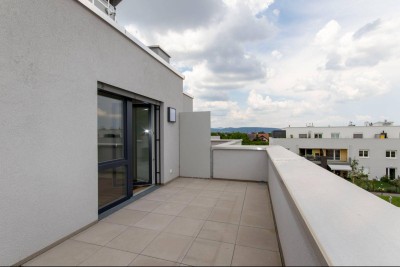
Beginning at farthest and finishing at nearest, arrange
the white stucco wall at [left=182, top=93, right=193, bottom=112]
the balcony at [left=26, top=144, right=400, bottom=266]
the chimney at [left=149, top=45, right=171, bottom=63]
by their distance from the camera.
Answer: the white stucco wall at [left=182, top=93, right=193, bottom=112]
the chimney at [left=149, top=45, right=171, bottom=63]
the balcony at [left=26, top=144, right=400, bottom=266]

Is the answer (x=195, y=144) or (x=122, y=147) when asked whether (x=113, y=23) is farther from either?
(x=195, y=144)

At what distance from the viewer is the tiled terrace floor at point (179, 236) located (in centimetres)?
242

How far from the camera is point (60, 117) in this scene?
2789 mm

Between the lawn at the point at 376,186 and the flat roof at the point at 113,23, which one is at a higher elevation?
the flat roof at the point at 113,23

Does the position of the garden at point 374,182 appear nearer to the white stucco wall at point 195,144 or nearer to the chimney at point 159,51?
the white stucco wall at point 195,144

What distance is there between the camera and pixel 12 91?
2.24m

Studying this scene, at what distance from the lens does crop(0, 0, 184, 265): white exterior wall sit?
221 centimetres

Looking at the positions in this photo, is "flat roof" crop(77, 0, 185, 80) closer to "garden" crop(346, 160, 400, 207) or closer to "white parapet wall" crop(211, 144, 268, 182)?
"white parapet wall" crop(211, 144, 268, 182)

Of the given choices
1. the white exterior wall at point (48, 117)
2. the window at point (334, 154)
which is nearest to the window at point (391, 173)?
the window at point (334, 154)

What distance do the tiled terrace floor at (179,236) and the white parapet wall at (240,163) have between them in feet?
5.64

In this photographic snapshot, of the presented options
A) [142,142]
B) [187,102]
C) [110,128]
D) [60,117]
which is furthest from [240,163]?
[60,117]

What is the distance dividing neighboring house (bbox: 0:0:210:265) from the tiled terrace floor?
40 centimetres

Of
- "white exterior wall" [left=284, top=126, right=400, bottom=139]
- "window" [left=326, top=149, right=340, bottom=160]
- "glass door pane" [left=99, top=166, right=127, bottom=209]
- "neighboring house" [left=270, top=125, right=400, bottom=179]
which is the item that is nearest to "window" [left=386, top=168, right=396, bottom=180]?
"neighboring house" [left=270, top=125, right=400, bottom=179]

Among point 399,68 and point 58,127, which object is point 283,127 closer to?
point 399,68
